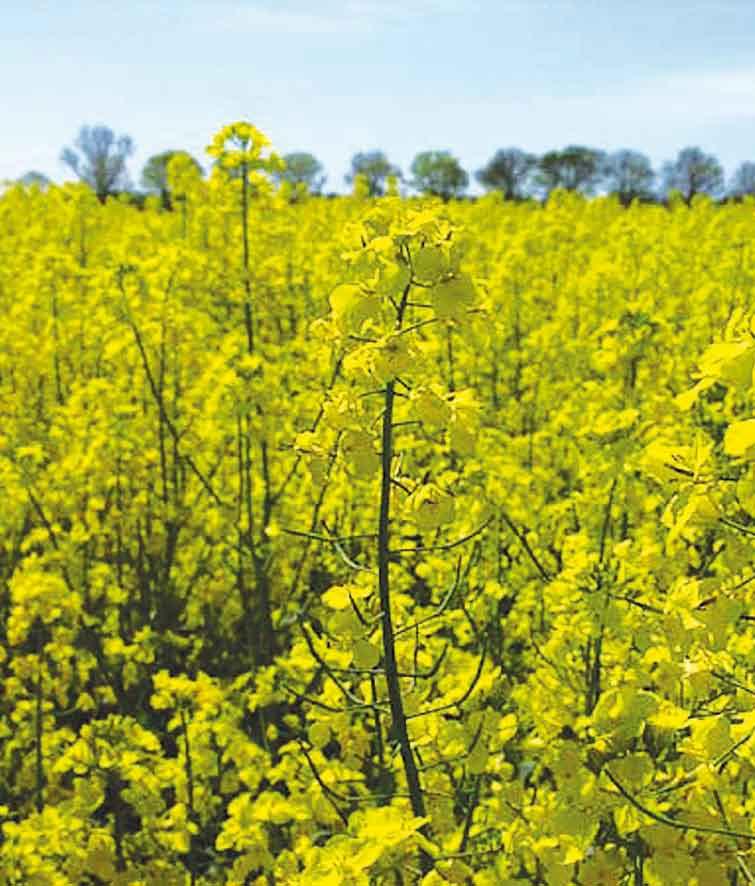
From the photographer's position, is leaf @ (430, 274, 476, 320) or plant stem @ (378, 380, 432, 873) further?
plant stem @ (378, 380, 432, 873)

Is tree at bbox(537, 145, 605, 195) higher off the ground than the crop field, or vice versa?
tree at bbox(537, 145, 605, 195)

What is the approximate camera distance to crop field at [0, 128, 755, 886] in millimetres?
1691

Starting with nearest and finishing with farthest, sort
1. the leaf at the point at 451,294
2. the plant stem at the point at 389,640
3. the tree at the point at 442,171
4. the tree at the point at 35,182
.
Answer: the leaf at the point at 451,294 < the plant stem at the point at 389,640 < the tree at the point at 35,182 < the tree at the point at 442,171

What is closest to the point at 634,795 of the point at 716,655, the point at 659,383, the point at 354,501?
the point at 716,655

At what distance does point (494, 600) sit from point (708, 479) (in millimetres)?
1522

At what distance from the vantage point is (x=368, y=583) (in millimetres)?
2986

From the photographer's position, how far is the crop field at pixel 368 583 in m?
1.69

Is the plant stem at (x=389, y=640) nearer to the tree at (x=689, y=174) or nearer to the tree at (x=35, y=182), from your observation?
the tree at (x=35, y=182)

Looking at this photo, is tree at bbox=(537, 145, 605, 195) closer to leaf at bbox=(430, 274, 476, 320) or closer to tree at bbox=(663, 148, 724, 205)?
tree at bbox=(663, 148, 724, 205)

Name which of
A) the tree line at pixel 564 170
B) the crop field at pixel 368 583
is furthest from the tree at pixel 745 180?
the crop field at pixel 368 583

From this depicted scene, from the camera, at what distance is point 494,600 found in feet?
9.62

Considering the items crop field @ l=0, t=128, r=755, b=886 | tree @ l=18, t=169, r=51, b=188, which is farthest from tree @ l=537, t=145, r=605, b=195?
crop field @ l=0, t=128, r=755, b=886

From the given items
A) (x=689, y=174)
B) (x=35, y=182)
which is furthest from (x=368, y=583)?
(x=689, y=174)

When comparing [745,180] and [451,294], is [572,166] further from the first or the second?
[451,294]
